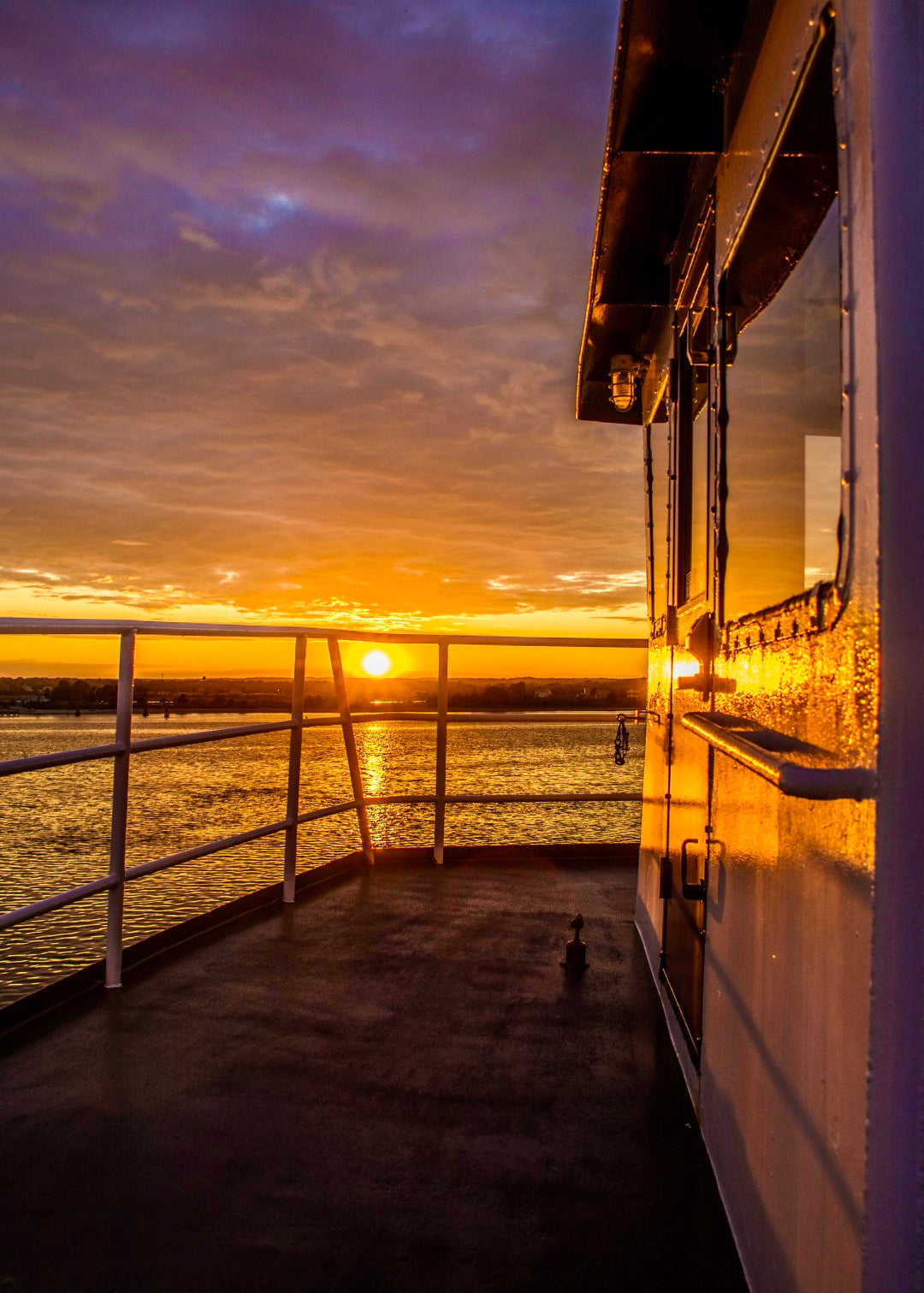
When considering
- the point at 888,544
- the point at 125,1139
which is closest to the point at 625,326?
the point at 888,544

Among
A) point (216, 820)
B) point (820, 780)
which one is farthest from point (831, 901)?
point (216, 820)

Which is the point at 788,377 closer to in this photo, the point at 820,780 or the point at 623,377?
the point at 820,780

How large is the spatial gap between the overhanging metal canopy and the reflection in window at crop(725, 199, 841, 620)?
24.7 inches

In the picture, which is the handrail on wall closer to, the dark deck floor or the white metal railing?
the dark deck floor

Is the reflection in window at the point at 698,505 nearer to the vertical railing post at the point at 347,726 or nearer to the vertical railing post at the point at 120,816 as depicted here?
the vertical railing post at the point at 120,816

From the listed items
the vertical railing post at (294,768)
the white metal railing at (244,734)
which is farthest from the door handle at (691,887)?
the vertical railing post at (294,768)

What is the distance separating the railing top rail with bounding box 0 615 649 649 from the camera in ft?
7.98

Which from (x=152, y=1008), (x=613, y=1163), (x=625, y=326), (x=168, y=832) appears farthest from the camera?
(x=168, y=832)

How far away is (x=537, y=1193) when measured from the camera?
5.36 feet

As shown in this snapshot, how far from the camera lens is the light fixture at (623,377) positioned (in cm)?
341

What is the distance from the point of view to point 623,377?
3424 millimetres

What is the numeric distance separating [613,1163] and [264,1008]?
118 cm

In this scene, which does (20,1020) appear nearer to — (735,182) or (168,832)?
(735,182)

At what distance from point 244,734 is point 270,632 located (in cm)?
55
